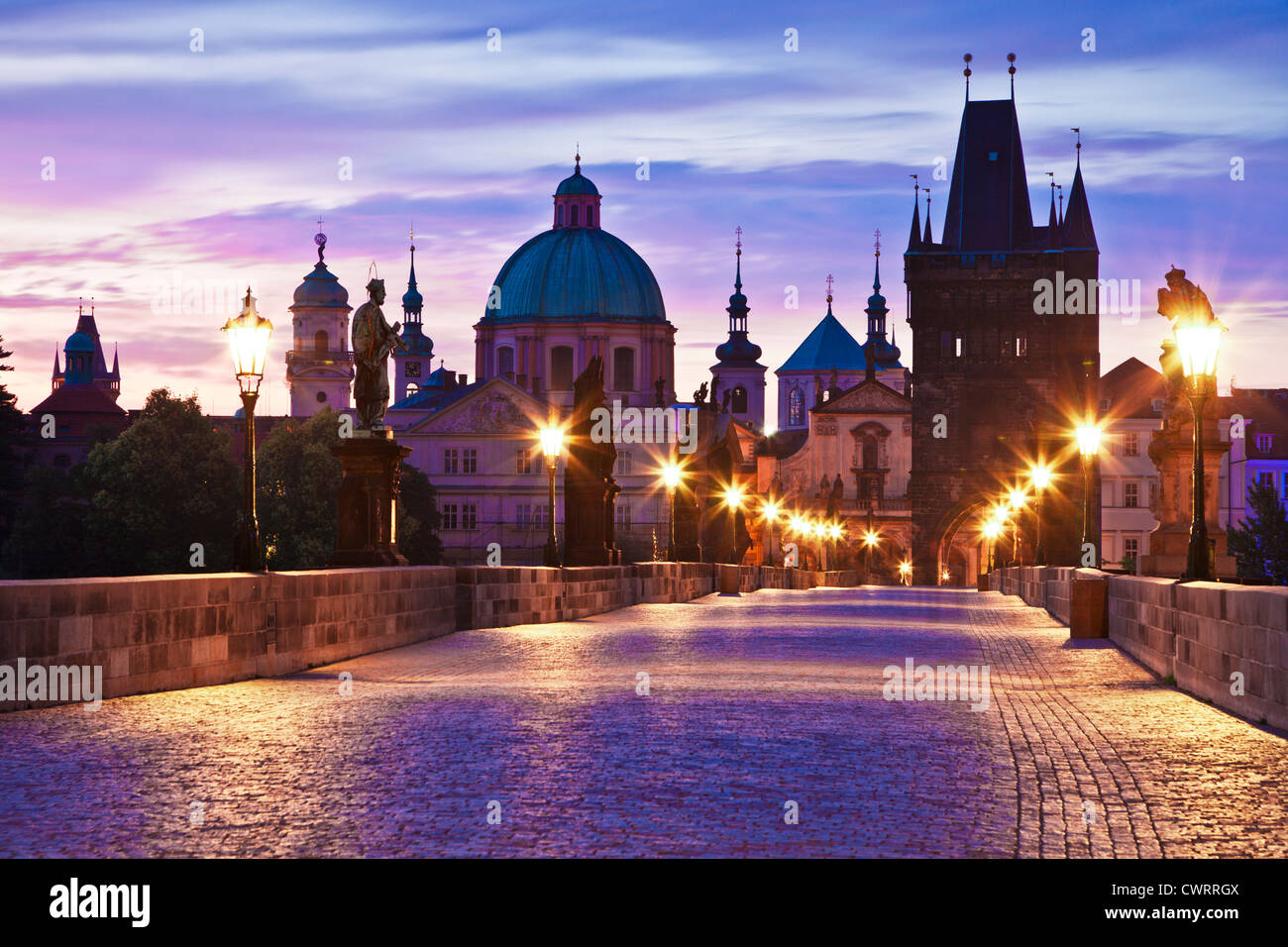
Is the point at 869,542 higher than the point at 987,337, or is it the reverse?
the point at 987,337

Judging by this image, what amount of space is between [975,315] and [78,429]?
295ft

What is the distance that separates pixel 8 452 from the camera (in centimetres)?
8550

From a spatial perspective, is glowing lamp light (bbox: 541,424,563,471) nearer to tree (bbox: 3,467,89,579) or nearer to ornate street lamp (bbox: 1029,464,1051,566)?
ornate street lamp (bbox: 1029,464,1051,566)

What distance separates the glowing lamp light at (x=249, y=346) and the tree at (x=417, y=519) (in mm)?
68023

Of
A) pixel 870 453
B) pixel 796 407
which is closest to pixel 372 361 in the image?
pixel 870 453

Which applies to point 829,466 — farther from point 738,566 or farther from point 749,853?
point 749,853

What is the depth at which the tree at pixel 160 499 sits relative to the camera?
84.3 meters

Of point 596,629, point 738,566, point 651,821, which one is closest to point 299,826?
point 651,821

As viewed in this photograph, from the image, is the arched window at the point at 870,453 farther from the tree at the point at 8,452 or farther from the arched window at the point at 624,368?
the tree at the point at 8,452

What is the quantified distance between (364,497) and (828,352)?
568 feet

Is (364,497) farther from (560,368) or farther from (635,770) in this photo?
(560,368)

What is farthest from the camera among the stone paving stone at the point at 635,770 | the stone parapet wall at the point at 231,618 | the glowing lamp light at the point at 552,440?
the glowing lamp light at the point at 552,440

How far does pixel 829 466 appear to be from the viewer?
5197 inches

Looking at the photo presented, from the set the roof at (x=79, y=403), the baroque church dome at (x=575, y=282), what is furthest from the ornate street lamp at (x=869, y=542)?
the roof at (x=79, y=403)
